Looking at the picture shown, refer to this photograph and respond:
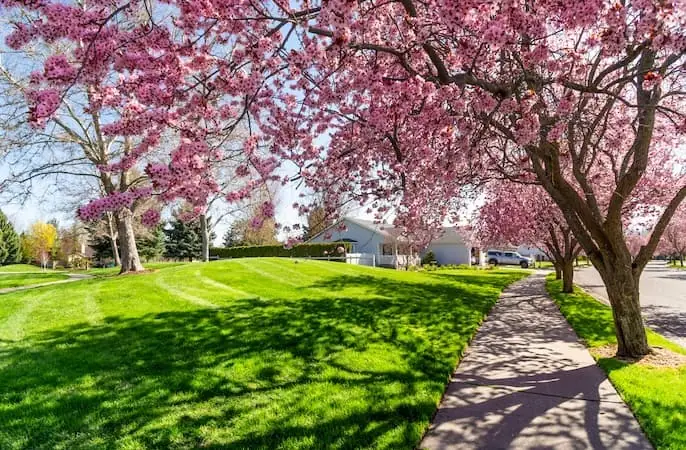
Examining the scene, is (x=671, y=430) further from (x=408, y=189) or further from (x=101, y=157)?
(x=101, y=157)

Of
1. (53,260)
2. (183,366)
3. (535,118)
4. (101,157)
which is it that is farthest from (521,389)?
(53,260)

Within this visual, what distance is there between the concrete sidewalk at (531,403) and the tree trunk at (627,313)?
0.60 metres

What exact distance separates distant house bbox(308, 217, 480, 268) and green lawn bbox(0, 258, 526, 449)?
2090cm

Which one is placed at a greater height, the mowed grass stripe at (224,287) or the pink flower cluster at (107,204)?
the pink flower cluster at (107,204)

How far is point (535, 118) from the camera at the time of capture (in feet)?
16.0

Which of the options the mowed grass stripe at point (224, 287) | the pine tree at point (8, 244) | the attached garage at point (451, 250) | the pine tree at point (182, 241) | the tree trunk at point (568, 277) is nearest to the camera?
the mowed grass stripe at point (224, 287)

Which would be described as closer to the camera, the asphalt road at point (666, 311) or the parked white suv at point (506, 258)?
the asphalt road at point (666, 311)

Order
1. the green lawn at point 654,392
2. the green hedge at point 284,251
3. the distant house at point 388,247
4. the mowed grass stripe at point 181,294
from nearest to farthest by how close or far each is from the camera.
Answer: the green lawn at point 654,392
the mowed grass stripe at point 181,294
the green hedge at point 284,251
the distant house at point 388,247

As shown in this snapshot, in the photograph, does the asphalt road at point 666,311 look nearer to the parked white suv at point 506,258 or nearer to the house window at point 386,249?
the house window at point 386,249

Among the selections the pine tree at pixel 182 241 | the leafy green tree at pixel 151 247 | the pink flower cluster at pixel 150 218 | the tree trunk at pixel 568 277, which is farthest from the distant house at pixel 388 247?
the pink flower cluster at pixel 150 218

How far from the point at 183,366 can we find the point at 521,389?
13.7ft

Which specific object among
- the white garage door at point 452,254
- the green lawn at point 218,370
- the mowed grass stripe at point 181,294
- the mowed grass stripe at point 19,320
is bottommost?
the green lawn at point 218,370

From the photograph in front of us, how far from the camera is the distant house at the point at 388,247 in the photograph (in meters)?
34.3

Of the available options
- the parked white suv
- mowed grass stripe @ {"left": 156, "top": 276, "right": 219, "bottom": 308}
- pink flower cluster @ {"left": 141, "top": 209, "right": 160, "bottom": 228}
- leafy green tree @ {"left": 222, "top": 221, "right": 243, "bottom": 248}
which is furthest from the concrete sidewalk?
leafy green tree @ {"left": 222, "top": 221, "right": 243, "bottom": 248}
